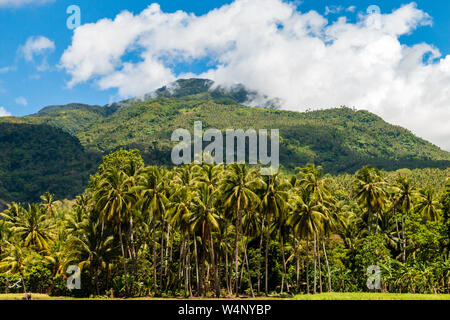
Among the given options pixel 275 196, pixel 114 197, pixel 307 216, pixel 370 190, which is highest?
pixel 370 190

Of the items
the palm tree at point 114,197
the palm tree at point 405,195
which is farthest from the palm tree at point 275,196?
the palm tree at point 405,195

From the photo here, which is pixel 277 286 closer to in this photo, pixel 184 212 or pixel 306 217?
pixel 306 217

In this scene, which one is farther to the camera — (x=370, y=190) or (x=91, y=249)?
(x=370, y=190)

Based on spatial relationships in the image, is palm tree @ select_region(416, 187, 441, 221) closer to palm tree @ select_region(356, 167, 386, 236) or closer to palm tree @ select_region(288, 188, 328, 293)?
palm tree @ select_region(356, 167, 386, 236)

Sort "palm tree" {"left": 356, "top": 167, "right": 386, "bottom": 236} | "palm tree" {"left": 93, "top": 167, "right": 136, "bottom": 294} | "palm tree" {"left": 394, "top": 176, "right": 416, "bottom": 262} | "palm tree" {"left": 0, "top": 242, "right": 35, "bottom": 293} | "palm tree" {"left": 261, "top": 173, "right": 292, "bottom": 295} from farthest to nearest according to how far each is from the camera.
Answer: "palm tree" {"left": 394, "top": 176, "right": 416, "bottom": 262} → "palm tree" {"left": 356, "top": 167, "right": 386, "bottom": 236} → "palm tree" {"left": 0, "top": 242, "right": 35, "bottom": 293} → "palm tree" {"left": 261, "top": 173, "right": 292, "bottom": 295} → "palm tree" {"left": 93, "top": 167, "right": 136, "bottom": 294}

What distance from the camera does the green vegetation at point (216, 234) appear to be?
66.4m

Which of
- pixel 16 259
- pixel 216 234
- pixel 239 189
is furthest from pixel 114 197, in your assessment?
pixel 16 259

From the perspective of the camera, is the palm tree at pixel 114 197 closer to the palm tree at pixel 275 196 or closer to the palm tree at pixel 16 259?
the palm tree at pixel 275 196

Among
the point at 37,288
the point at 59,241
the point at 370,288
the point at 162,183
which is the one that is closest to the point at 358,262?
the point at 370,288

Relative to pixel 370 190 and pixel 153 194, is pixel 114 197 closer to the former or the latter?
pixel 153 194

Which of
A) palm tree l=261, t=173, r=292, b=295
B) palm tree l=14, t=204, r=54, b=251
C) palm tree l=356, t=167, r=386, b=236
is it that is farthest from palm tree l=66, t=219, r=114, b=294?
palm tree l=356, t=167, r=386, b=236

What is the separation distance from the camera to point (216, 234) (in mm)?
72312

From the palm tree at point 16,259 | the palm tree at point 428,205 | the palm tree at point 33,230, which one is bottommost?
the palm tree at point 16,259

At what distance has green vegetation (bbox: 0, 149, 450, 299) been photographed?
6644 centimetres
